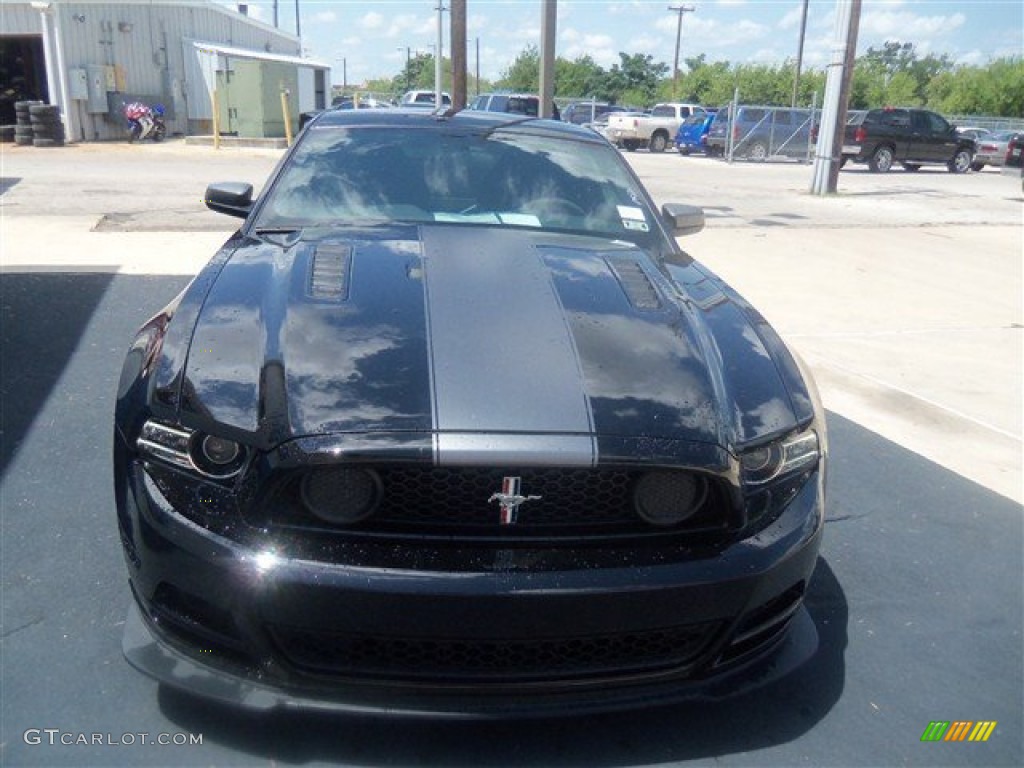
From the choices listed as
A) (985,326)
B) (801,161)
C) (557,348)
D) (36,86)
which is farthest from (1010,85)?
(557,348)

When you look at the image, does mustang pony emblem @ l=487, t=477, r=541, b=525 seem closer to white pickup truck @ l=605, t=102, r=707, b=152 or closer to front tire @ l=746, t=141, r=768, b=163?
front tire @ l=746, t=141, r=768, b=163

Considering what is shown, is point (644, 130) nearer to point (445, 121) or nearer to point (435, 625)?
point (445, 121)

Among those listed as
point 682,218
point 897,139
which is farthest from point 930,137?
point 682,218

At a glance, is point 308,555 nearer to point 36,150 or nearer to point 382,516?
point 382,516

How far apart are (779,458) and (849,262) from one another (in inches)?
347

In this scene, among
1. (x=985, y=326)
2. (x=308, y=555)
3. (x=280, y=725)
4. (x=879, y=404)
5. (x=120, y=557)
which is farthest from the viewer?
(x=985, y=326)

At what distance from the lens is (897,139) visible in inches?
1075

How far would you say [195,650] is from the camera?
2.15 m

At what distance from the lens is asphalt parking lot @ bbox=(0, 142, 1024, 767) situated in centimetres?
237

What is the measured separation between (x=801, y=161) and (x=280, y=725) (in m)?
32.6

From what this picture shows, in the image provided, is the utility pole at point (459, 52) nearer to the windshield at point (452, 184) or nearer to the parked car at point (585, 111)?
the windshield at point (452, 184)

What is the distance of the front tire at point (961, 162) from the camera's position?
2900 centimetres

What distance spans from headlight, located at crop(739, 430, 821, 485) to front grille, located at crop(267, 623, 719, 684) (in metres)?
0.40

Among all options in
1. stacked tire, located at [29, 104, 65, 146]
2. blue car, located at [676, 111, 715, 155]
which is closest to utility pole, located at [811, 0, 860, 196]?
blue car, located at [676, 111, 715, 155]
